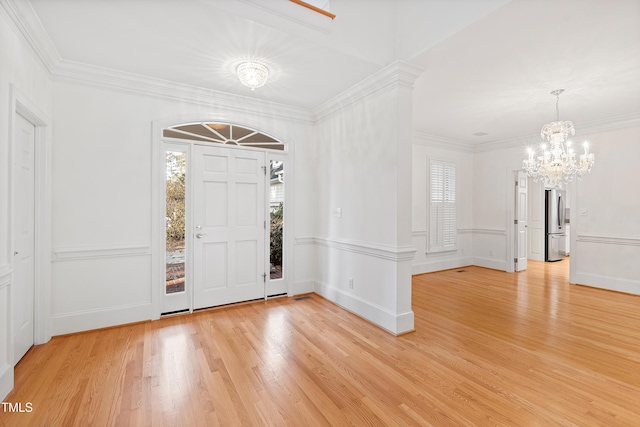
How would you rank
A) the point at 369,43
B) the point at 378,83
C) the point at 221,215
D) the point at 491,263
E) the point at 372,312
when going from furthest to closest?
the point at 491,263 → the point at 221,215 → the point at 372,312 → the point at 378,83 → the point at 369,43

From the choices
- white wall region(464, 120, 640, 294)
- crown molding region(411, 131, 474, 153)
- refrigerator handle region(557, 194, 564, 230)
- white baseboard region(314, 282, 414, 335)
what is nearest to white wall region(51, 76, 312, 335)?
white baseboard region(314, 282, 414, 335)

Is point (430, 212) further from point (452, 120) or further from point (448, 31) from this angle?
point (448, 31)

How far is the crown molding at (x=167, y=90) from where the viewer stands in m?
3.02

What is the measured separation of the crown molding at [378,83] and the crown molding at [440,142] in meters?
2.42

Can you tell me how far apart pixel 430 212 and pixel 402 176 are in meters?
3.14

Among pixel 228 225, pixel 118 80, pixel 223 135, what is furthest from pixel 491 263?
pixel 118 80

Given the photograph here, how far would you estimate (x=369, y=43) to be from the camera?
2945mm

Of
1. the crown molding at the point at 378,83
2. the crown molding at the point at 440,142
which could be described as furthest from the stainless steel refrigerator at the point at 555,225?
the crown molding at the point at 378,83

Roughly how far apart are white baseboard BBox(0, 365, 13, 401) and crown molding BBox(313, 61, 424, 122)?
3.89m

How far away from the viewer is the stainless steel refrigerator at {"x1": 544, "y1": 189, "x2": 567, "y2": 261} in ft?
24.4

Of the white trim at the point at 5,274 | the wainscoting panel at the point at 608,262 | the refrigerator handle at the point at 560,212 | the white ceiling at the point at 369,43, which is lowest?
the wainscoting panel at the point at 608,262

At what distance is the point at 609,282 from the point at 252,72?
241 inches

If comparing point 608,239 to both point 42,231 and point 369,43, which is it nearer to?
point 369,43

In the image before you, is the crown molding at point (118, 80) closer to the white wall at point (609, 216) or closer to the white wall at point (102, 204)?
the white wall at point (102, 204)
